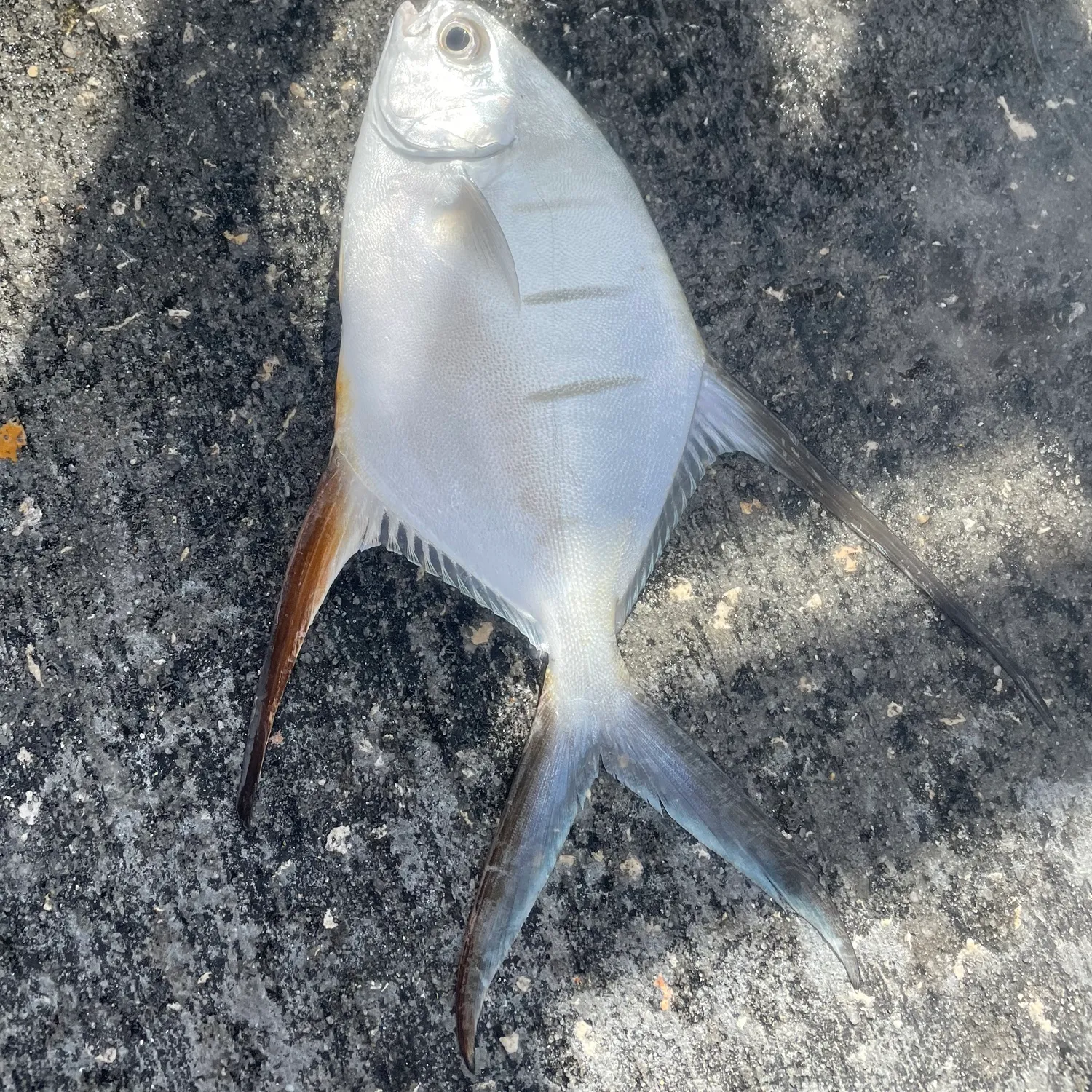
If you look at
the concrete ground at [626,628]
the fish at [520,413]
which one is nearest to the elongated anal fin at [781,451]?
the fish at [520,413]

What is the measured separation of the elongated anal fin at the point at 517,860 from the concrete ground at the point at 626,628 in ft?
0.47

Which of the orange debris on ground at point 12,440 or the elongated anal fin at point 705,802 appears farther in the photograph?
the orange debris on ground at point 12,440

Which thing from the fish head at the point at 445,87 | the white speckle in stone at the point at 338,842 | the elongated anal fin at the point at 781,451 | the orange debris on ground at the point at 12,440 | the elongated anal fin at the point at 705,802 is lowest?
the white speckle in stone at the point at 338,842

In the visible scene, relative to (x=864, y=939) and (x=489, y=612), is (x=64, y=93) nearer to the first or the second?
(x=489, y=612)

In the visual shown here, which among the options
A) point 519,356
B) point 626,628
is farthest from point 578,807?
point 519,356

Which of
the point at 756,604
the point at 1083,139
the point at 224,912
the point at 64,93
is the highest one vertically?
the point at 1083,139

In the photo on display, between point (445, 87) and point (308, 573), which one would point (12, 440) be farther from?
point (445, 87)

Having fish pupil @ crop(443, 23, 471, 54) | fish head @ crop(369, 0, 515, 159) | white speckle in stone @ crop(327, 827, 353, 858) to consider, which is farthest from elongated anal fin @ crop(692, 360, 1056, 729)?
white speckle in stone @ crop(327, 827, 353, 858)

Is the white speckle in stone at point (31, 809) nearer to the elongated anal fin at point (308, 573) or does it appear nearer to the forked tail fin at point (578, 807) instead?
the elongated anal fin at point (308, 573)

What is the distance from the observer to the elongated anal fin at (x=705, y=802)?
1.11 m

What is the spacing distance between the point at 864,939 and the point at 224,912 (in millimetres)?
1049

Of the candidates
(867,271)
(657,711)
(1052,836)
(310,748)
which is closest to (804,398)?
(867,271)

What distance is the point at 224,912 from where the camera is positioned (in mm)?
1246

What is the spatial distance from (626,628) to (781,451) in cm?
39
